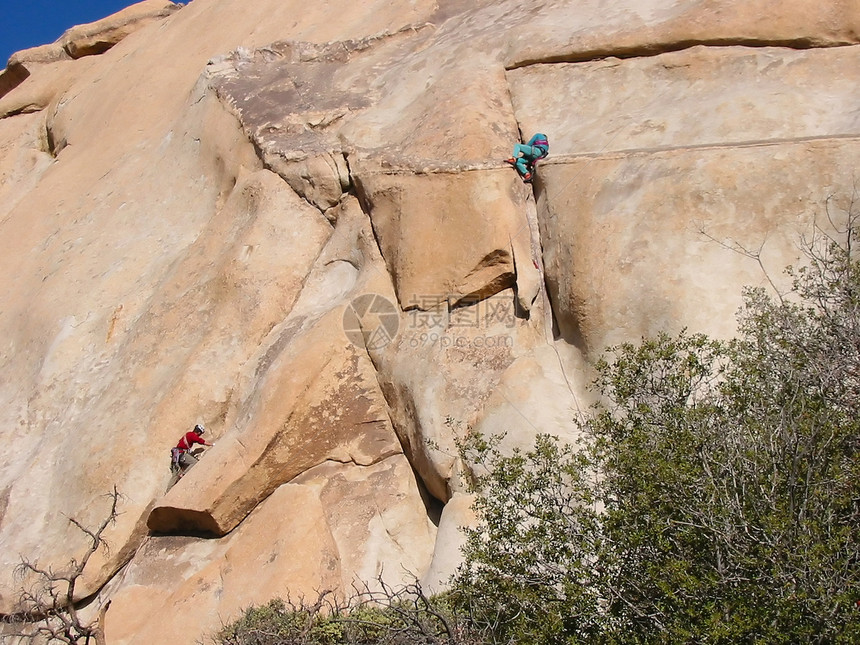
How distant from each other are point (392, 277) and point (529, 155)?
233cm

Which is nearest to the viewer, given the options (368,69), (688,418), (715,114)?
(688,418)

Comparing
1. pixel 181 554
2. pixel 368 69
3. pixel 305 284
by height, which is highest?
pixel 368 69

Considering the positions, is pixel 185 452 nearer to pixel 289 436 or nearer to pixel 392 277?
pixel 289 436

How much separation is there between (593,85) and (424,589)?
22.9 ft

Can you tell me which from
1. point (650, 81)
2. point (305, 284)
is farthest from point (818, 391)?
point (305, 284)

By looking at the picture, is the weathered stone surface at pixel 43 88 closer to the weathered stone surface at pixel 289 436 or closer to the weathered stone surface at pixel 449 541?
the weathered stone surface at pixel 289 436

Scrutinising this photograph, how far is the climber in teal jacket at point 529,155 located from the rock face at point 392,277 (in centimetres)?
14

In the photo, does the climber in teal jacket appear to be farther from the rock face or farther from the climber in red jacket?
the climber in red jacket

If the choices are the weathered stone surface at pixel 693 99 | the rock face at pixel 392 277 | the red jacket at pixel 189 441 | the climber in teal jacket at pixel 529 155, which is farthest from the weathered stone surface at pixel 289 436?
the weathered stone surface at pixel 693 99

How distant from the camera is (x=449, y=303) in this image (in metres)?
A: 11.0

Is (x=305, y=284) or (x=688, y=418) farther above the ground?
(x=688, y=418)

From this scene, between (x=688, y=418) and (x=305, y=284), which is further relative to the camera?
(x=305, y=284)

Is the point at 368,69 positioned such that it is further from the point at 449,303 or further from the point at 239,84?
the point at 449,303

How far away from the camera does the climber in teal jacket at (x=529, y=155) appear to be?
36.9ft
